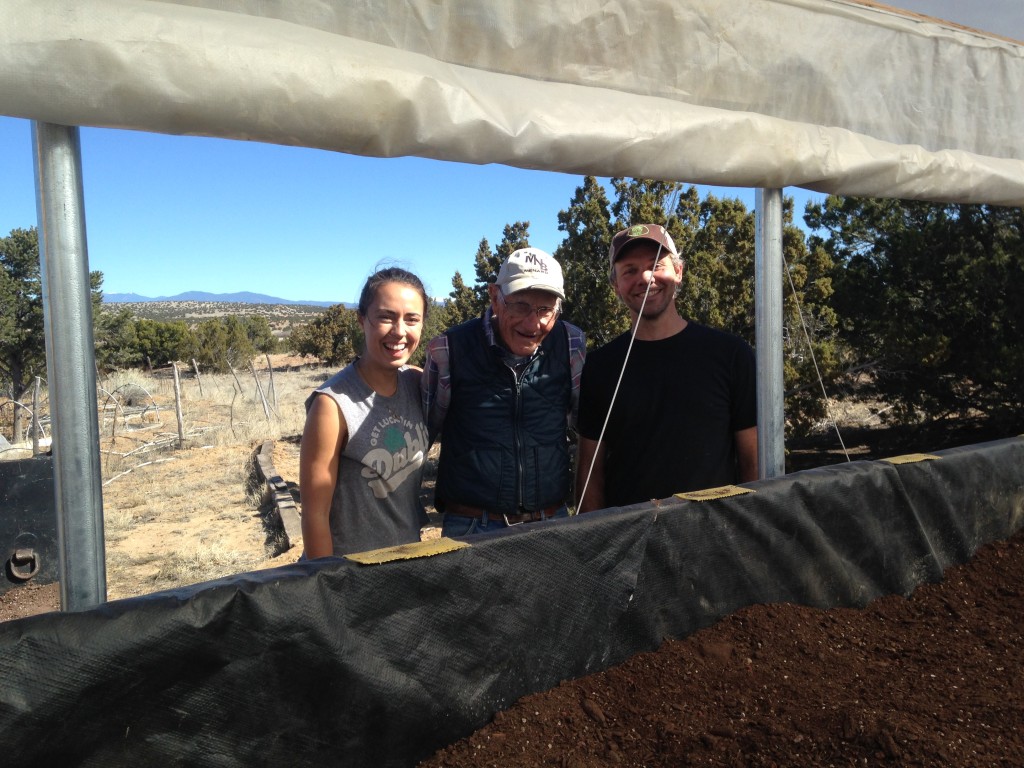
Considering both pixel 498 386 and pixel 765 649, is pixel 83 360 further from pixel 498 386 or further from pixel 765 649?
pixel 765 649

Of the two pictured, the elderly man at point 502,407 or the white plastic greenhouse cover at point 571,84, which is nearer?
the white plastic greenhouse cover at point 571,84

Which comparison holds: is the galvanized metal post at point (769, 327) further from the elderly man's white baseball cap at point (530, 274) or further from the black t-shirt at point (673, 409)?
the elderly man's white baseball cap at point (530, 274)

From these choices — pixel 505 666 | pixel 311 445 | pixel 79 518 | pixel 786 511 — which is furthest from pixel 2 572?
pixel 786 511

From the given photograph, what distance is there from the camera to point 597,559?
55.1 inches

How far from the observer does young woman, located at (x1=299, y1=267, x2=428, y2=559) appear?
5.99 ft

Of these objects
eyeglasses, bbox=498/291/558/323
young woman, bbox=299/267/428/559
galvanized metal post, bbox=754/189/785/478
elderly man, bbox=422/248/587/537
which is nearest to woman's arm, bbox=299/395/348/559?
young woman, bbox=299/267/428/559

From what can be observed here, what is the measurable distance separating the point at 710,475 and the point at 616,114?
1.16 meters

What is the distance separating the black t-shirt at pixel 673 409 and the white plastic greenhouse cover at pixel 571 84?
0.59 meters

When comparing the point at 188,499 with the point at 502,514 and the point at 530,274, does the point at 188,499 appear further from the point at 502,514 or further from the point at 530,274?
the point at 530,274

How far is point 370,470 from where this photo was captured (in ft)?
6.22

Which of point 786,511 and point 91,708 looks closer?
point 91,708

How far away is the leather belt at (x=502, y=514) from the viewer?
206cm

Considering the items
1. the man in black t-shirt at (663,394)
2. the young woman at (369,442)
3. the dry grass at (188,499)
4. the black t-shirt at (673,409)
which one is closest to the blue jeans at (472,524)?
the young woman at (369,442)

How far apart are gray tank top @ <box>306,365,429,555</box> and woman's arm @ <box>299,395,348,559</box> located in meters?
0.03
